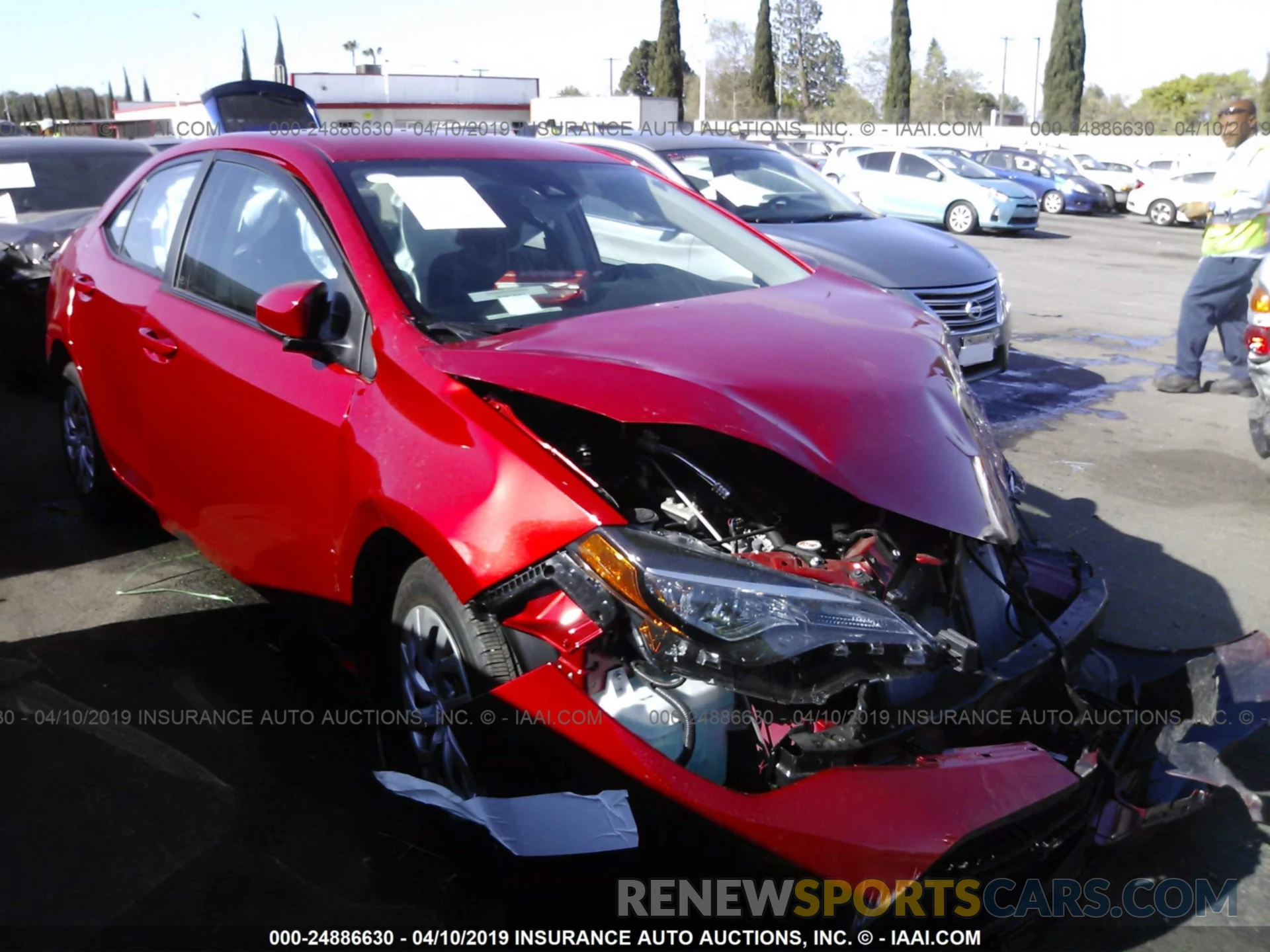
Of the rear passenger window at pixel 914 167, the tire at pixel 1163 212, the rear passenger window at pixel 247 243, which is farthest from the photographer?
the tire at pixel 1163 212

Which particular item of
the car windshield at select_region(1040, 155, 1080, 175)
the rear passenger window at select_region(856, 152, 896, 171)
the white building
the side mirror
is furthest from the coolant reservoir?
the white building

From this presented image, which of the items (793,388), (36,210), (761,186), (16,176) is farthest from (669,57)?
(793,388)

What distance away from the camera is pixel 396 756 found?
2861 mm

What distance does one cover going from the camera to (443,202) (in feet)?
10.8

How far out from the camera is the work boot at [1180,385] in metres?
7.92

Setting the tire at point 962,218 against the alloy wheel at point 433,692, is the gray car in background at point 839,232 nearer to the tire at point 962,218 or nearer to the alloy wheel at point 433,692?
the alloy wheel at point 433,692

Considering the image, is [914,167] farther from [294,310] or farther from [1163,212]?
[294,310]

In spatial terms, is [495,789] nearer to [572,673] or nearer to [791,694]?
[572,673]

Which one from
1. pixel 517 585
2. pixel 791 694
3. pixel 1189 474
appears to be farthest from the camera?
pixel 1189 474

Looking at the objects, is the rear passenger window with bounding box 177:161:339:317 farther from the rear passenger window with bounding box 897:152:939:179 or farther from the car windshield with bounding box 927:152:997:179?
the car windshield with bounding box 927:152:997:179

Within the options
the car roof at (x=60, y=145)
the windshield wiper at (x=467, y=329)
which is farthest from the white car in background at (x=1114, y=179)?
the windshield wiper at (x=467, y=329)

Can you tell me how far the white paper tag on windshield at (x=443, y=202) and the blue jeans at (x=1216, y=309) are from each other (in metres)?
5.98

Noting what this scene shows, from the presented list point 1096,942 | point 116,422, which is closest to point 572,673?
point 1096,942

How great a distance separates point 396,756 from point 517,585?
2.75ft
